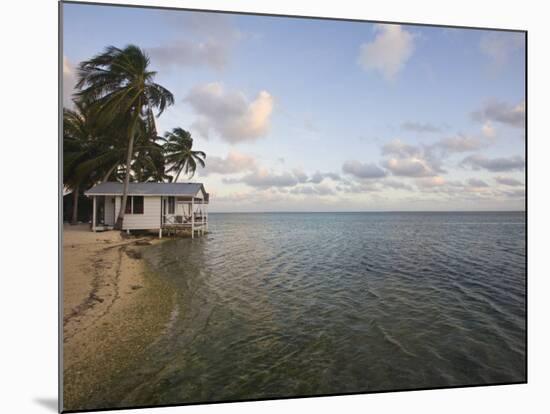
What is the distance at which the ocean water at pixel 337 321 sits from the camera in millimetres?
2740

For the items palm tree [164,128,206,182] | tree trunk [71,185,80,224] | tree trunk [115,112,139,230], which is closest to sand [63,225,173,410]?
tree trunk [71,185,80,224]

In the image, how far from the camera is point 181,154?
3.10m

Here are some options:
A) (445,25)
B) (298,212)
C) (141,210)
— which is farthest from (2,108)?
(445,25)

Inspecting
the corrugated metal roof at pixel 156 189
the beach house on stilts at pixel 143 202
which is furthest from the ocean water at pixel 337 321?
the corrugated metal roof at pixel 156 189

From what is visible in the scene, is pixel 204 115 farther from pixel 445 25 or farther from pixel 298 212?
pixel 445 25

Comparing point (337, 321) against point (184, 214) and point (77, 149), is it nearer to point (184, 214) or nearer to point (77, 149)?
point (184, 214)

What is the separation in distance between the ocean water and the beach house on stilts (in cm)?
28

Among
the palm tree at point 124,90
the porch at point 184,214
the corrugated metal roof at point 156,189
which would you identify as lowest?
the porch at point 184,214

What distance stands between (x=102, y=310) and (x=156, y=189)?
42.3 inches

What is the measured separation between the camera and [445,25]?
121 inches

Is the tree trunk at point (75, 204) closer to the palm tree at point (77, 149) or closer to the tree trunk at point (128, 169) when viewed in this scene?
the palm tree at point (77, 149)

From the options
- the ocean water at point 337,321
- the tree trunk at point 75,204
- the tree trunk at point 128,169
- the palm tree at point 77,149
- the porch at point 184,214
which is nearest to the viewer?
the ocean water at point 337,321

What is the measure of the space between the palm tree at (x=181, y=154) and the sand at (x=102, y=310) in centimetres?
91

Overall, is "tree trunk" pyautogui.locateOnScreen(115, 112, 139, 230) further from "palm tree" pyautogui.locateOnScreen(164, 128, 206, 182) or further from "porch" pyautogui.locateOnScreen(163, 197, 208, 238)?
"porch" pyautogui.locateOnScreen(163, 197, 208, 238)
